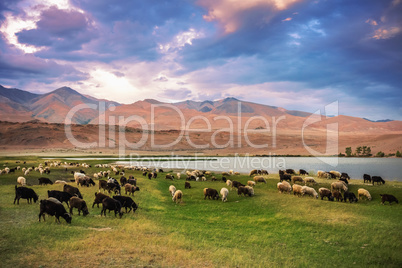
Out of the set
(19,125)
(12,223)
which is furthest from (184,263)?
(19,125)

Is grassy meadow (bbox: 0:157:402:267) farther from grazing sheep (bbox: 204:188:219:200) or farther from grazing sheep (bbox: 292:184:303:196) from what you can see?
grazing sheep (bbox: 292:184:303:196)

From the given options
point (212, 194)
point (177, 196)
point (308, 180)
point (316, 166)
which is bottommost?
point (316, 166)

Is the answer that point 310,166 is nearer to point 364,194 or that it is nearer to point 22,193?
point 364,194

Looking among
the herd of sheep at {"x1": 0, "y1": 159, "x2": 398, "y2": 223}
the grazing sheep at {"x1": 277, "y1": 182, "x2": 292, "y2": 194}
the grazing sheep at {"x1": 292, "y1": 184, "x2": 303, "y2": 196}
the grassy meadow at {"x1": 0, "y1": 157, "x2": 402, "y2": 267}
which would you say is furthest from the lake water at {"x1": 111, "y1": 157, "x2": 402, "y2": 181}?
the grassy meadow at {"x1": 0, "y1": 157, "x2": 402, "y2": 267}

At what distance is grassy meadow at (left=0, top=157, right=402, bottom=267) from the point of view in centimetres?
885

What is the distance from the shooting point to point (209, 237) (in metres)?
11.7

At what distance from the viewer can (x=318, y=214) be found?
1572cm

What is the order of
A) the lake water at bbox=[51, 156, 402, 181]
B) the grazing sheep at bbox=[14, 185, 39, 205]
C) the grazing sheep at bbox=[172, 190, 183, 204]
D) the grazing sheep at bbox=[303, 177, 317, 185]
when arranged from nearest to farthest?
the grazing sheep at bbox=[14, 185, 39, 205] → the grazing sheep at bbox=[172, 190, 183, 204] → the grazing sheep at bbox=[303, 177, 317, 185] → the lake water at bbox=[51, 156, 402, 181]

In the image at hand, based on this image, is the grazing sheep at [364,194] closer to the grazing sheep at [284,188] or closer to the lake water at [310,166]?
the grazing sheep at [284,188]

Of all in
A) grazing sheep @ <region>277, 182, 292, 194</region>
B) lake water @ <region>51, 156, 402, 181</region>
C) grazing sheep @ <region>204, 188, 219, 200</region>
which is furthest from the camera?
lake water @ <region>51, 156, 402, 181</region>

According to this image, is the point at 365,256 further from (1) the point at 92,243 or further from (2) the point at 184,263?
(1) the point at 92,243

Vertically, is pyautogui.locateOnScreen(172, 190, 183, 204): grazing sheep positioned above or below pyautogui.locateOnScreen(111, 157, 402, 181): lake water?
above

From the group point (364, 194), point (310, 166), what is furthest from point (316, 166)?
point (364, 194)

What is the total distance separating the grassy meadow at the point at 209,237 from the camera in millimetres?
8852
